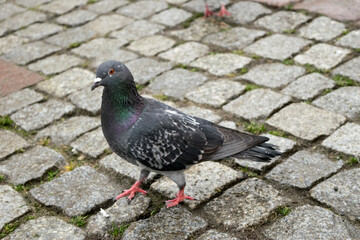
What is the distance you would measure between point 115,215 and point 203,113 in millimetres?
1461

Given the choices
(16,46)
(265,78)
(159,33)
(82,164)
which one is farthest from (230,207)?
(16,46)

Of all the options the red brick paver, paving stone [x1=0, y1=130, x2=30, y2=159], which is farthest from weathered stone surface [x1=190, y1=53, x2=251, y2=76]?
paving stone [x1=0, y1=130, x2=30, y2=159]

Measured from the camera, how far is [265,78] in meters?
4.89

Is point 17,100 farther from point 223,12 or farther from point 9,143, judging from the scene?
point 223,12

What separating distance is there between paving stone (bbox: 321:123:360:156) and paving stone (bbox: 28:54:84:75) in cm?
305

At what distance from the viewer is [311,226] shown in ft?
10.2

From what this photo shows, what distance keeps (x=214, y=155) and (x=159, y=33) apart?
3.03m

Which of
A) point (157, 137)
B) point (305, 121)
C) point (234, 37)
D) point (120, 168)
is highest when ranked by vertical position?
point (157, 137)

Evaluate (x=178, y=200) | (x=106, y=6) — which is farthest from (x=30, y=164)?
(x=106, y=6)

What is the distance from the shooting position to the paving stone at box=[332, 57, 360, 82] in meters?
4.75

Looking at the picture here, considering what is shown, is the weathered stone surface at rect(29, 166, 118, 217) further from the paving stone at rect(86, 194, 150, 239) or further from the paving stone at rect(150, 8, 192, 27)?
the paving stone at rect(150, 8, 192, 27)

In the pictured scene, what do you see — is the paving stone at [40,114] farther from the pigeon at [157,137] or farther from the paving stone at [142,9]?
the paving stone at [142,9]

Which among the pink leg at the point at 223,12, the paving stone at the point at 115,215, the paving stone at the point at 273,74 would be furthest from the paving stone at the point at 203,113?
the pink leg at the point at 223,12

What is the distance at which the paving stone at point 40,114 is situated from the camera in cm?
456
